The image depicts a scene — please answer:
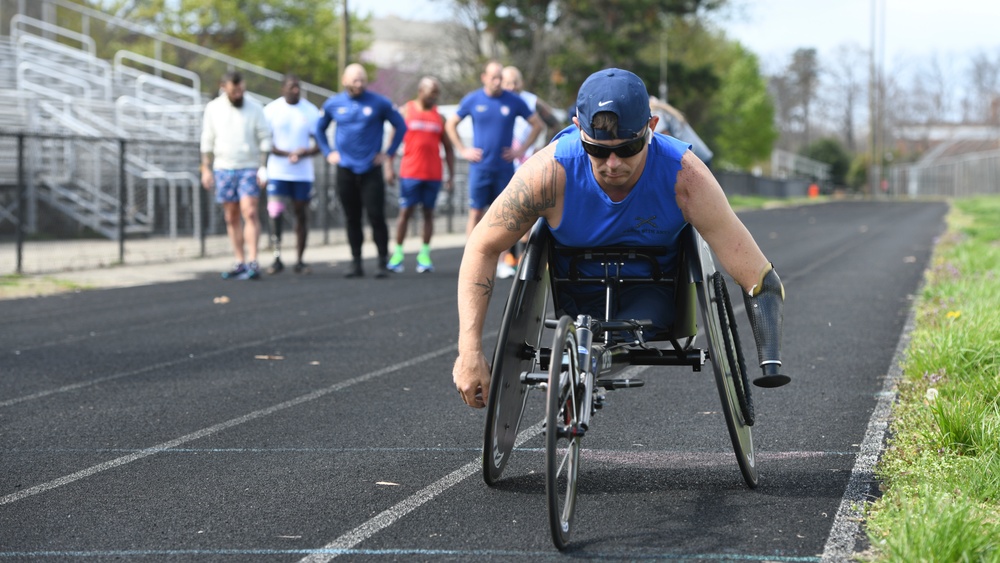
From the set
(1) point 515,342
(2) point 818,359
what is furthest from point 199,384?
(2) point 818,359

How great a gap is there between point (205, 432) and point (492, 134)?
24.5 ft

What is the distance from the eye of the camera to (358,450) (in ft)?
17.9

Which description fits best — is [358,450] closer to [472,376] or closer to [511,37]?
[472,376]

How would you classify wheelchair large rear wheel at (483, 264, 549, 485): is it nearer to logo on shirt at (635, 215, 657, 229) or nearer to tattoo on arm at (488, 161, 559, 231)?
tattoo on arm at (488, 161, 559, 231)

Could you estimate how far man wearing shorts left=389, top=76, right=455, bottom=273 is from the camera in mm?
13961

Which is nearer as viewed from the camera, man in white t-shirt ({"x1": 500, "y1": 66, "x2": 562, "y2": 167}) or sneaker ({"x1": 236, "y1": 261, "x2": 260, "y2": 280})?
man in white t-shirt ({"x1": 500, "y1": 66, "x2": 562, "y2": 167})

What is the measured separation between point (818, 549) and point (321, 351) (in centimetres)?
498

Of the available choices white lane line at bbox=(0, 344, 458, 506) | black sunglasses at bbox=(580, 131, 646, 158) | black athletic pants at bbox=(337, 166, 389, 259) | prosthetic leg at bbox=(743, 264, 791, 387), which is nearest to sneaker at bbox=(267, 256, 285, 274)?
black athletic pants at bbox=(337, 166, 389, 259)

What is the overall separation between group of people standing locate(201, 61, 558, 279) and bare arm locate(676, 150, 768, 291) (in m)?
8.35

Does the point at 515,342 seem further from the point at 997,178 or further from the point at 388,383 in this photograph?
the point at 997,178

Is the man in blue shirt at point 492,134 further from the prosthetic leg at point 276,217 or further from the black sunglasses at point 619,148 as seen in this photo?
the black sunglasses at point 619,148

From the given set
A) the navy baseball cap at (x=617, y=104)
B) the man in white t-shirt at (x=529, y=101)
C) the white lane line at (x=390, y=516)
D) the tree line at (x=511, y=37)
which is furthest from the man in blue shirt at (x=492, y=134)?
the tree line at (x=511, y=37)

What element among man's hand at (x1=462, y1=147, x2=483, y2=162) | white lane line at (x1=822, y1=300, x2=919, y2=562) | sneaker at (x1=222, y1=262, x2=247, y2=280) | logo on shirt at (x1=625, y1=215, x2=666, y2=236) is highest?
man's hand at (x1=462, y1=147, x2=483, y2=162)

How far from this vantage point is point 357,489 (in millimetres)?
4785
